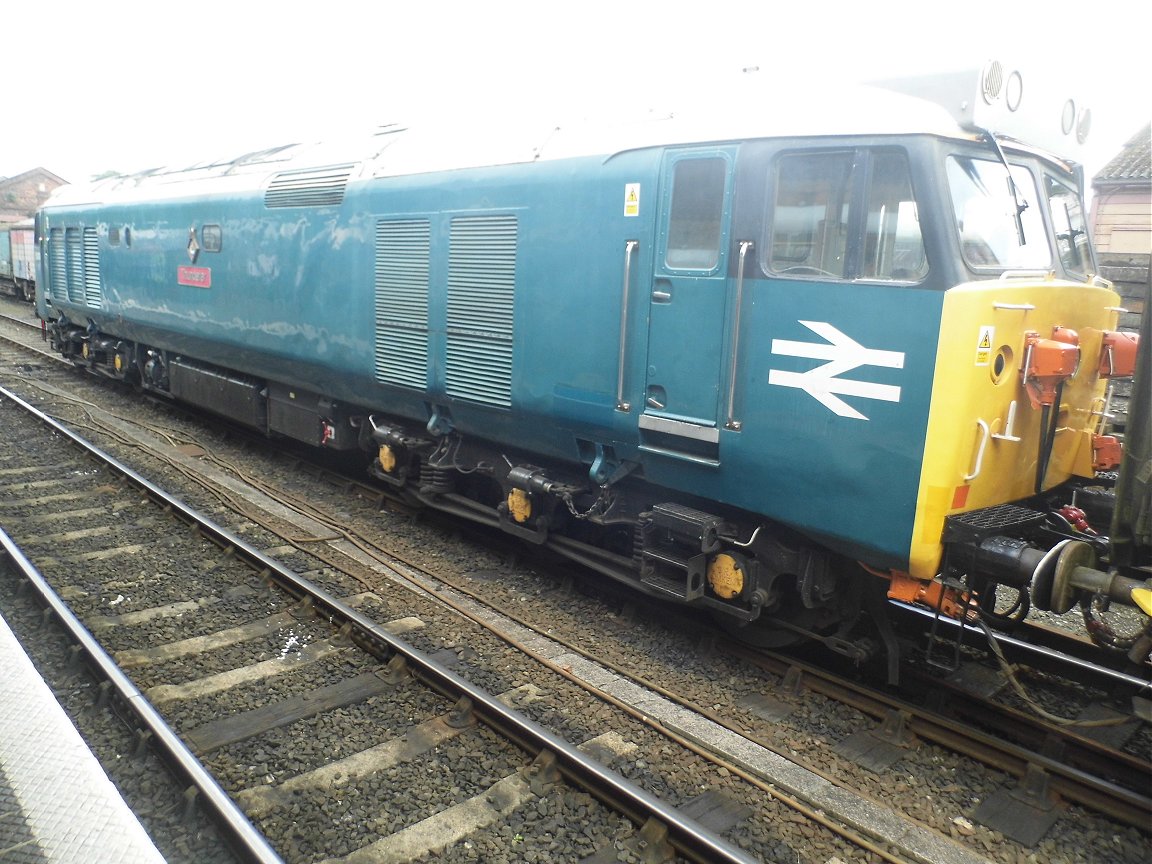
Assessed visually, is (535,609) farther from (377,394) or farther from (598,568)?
(377,394)

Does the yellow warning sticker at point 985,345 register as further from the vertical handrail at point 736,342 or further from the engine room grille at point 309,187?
the engine room grille at point 309,187

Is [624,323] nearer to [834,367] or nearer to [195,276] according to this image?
[834,367]

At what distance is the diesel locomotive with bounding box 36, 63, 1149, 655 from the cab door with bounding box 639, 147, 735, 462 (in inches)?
0.7

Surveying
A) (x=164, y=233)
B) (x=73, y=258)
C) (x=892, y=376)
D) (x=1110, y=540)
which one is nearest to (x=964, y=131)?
(x=892, y=376)

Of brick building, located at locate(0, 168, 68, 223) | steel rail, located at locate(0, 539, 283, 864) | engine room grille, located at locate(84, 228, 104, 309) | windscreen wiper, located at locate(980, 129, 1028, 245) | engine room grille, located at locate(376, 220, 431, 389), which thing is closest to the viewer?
steel rail, located at locate(0, 539, 283, 864)

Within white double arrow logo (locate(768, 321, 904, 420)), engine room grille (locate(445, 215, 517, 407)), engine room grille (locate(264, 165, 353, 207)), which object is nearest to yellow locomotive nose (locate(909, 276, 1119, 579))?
white double arrow logo (locate(768, 321, 904, 420))

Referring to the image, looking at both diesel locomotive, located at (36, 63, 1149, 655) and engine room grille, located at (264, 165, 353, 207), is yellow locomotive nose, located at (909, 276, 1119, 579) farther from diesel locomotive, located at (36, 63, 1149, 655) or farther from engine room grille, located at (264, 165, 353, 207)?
engine room grille, located at (264, 165, 353, 207)

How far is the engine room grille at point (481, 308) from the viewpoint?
6496 mm

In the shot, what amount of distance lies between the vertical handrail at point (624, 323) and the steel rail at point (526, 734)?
1928 millimetres

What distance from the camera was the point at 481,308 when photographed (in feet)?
22.1

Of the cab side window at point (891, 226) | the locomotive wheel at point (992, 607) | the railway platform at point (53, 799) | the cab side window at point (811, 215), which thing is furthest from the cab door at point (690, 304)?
the railway platform at point (53, 799)

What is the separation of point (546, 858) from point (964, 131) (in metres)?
4.02

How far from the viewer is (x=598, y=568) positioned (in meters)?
6.48

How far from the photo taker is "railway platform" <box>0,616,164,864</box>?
10.7 feet
